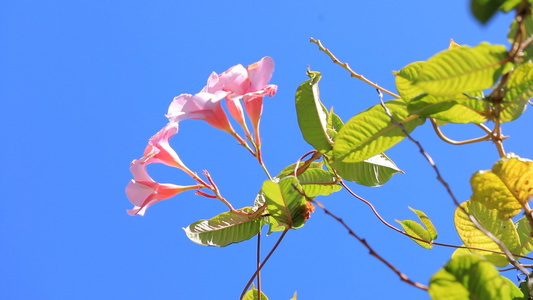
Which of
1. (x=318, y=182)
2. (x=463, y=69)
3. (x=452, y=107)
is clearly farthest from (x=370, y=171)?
(x=463, y=69)

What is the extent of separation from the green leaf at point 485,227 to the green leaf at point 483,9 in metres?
0.39

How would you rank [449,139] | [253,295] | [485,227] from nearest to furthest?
[449,139]
[485,227]
[253,295]

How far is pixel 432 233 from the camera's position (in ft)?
2.85

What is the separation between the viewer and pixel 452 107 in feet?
2.07

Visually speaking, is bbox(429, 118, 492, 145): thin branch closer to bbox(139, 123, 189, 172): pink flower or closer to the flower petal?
the flower petal

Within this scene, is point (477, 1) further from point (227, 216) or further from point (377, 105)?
point (227, 216)

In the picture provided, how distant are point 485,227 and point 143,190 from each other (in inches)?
22.2

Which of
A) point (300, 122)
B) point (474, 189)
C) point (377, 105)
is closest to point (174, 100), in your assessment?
point (300, 122)

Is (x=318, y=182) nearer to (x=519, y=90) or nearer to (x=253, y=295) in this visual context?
(x=253, y=295)

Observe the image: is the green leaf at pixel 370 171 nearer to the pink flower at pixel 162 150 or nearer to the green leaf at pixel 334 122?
the green leaf at pixel 334 122

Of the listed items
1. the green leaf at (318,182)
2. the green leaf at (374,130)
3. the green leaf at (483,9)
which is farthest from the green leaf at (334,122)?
the green leaf at (483,9)

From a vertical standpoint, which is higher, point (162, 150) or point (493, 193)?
point (162, 150)

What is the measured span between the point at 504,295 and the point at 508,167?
15 centimetres

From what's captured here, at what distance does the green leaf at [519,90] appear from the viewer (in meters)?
0.55
